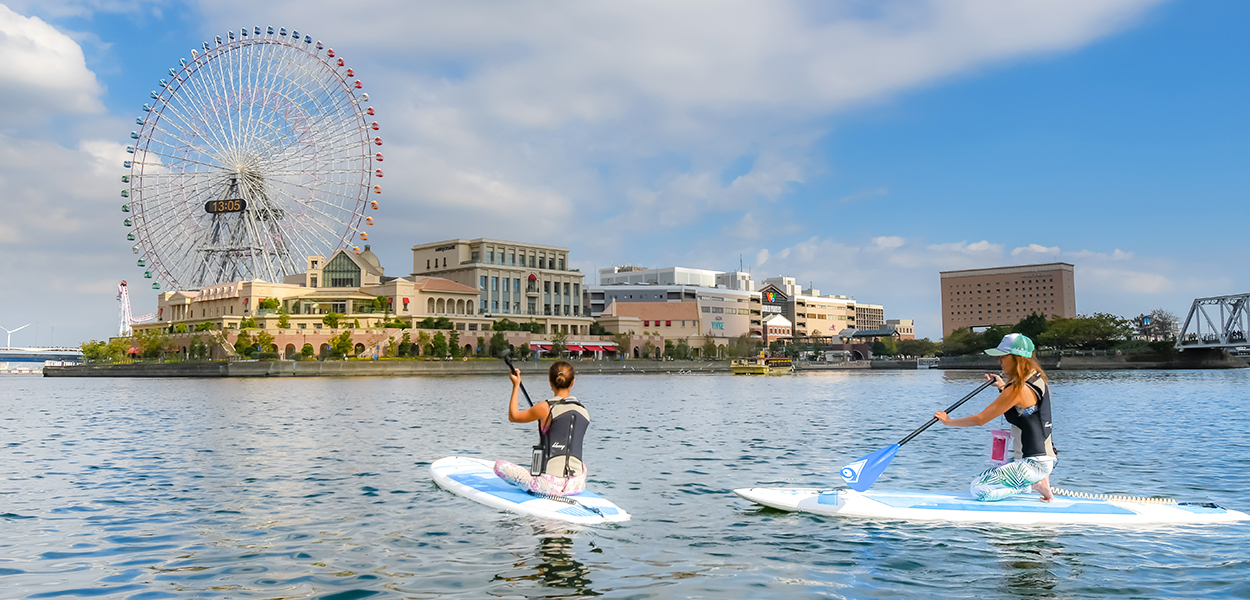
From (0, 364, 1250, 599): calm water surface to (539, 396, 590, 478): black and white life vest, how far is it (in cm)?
95

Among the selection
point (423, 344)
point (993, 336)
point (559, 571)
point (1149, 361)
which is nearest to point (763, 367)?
point (423, 344)

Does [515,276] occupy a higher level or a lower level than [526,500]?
higher

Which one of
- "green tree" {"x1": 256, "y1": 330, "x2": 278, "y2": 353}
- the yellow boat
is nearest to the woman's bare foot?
the yellow boat

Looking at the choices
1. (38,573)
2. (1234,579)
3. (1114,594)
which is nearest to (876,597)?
(1114,594)

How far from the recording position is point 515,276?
165000 millimetres

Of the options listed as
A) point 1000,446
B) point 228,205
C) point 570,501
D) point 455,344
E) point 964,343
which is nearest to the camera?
point 1000,446

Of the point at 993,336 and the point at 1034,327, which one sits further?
the point at 993,336

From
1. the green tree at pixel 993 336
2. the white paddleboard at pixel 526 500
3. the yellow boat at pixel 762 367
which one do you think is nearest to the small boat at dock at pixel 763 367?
the yellow boat at pixel 762 367

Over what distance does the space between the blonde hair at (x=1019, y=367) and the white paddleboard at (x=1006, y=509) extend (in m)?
2.12

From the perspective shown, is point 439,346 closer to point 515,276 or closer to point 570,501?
point 515,276

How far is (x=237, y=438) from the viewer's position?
28.1 m

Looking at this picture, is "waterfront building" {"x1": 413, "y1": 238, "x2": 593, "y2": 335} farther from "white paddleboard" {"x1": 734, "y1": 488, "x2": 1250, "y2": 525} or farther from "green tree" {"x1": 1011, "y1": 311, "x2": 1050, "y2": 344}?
"white paddleboard" {"x1": 734, "y1": 488, "x2": 1250, "y2": 525}

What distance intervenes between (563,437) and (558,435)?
9 centimetres

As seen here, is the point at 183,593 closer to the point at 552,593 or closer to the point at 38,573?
the point at 38,573
